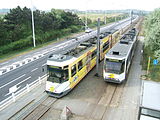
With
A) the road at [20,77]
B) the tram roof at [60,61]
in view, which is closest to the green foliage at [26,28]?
the road at [20,77]

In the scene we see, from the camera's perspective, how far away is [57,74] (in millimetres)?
12992

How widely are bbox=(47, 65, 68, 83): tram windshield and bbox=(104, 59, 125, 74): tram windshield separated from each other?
4543 mm

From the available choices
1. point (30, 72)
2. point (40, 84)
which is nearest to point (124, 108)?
point (40, 84)

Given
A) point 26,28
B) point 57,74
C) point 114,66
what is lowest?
point 57,74

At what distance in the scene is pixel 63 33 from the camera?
49688 mm

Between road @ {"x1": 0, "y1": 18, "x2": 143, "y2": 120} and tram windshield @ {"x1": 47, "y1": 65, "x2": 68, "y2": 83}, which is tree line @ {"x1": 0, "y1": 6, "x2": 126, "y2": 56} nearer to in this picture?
road @ {"x1": 0, "y1": 18, "x2": 143, "y2": 120}

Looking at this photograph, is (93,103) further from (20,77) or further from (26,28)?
(26,28)

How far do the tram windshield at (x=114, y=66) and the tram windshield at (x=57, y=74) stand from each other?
4543 mm

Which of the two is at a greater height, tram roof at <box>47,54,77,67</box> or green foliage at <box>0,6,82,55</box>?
green foliage at <box>0,6,82,55</box>

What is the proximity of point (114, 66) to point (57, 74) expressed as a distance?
565 cm

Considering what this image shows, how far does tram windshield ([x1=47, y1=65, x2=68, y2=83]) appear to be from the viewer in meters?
12.8

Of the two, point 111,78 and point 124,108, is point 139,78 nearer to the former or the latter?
point 111,78

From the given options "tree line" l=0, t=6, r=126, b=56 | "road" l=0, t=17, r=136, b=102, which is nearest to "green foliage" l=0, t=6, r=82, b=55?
"tree line" l=0, t=6, r=126, b=56

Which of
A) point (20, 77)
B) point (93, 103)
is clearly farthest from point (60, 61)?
point (20, 77)
